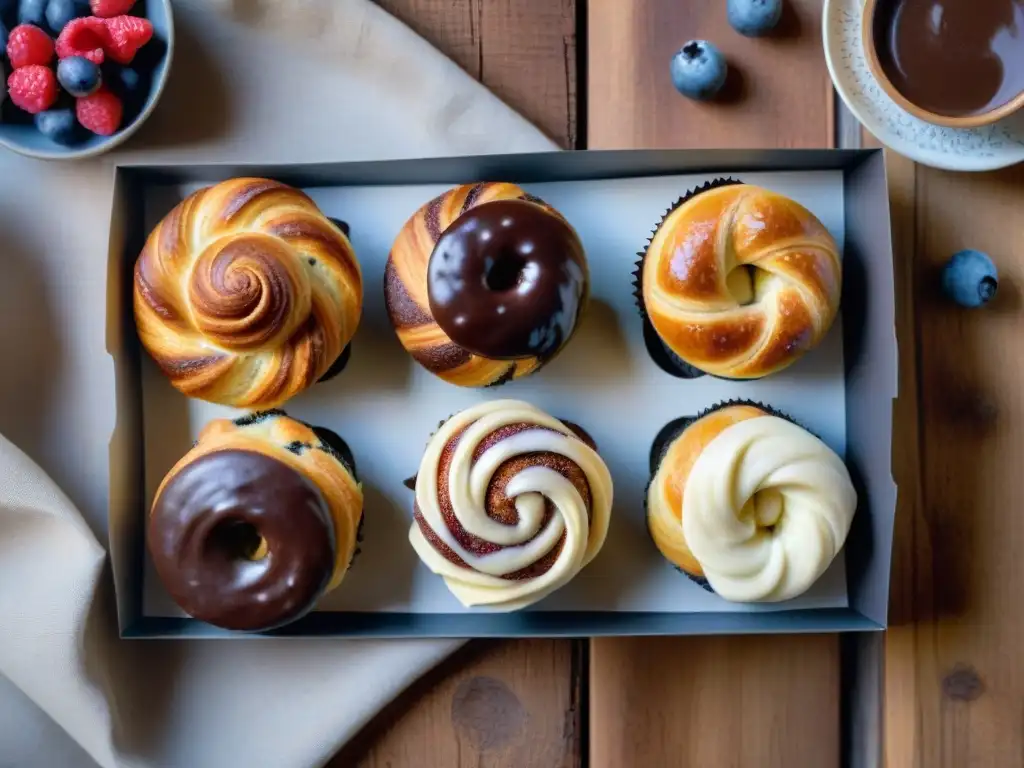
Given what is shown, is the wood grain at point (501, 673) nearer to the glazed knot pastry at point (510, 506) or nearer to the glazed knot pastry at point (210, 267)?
the glazed knot pastry at point (510, 506)

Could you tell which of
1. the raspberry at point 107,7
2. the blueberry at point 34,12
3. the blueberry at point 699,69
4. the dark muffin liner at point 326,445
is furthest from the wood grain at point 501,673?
the blueberry at point 34,12

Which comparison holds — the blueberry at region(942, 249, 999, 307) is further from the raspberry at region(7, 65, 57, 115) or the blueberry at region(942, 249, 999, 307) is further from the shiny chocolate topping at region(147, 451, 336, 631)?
the raspberry at region(7, 65, 57, 115)

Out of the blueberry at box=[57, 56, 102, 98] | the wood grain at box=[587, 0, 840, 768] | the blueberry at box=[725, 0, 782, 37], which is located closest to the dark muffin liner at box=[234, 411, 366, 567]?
the wood grain at box=[587, 0, 840, 768]

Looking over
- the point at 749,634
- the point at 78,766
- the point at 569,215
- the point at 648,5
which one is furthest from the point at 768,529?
the point at 78,766

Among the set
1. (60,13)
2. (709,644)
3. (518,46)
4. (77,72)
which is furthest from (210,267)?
(709,644)

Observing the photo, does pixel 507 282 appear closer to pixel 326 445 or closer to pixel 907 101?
pixel 326 445

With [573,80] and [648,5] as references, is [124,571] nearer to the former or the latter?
[573,80]
